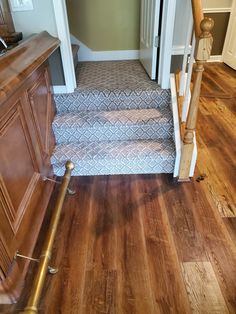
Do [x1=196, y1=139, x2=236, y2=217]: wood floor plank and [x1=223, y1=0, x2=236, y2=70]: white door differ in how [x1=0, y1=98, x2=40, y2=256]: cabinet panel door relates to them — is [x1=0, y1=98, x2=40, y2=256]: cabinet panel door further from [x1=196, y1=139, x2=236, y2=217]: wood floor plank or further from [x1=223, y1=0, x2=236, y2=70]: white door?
[x1=223, y1=0, x2=236, y2=70]: white door

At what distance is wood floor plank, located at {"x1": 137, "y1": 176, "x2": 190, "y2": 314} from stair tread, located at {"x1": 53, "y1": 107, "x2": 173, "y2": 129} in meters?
0.51

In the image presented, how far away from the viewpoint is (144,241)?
1.45 metres

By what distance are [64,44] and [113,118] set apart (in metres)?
0.70

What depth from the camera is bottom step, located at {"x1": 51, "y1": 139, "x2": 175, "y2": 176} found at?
6.16 ft

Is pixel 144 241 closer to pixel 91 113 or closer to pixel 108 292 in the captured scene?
pixel 108 292

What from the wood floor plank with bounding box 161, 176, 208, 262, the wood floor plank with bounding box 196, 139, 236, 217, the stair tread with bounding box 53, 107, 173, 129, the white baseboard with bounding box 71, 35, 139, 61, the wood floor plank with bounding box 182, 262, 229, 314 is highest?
the white baseboard with bounding box 71, 35, 139, 61

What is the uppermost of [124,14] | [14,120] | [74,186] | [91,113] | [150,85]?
[124,14]

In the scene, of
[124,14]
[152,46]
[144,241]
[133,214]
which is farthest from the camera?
[124,14]

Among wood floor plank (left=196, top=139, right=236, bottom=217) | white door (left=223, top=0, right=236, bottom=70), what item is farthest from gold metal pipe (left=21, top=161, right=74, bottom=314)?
white door (left=223, top=0, right=236, bottom=70)

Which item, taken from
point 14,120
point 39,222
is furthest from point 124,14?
point 39,222

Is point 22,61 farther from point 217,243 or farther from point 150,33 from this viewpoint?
point 217,243

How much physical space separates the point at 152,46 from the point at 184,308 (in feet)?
6.36

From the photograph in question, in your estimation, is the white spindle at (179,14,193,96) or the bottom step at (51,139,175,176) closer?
the white spindle at (179,14,193,96)

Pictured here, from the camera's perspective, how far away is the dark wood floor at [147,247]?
118cm
